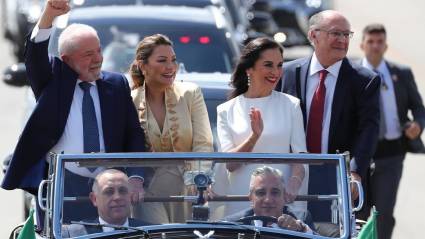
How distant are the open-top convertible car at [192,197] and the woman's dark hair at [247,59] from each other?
1.31m

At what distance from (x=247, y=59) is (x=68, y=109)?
1.12 meters

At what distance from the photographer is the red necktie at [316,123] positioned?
9016 millimetres

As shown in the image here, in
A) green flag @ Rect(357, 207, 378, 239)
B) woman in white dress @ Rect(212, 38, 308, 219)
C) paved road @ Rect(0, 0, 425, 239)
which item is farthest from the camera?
paved road @ Rect(0, 0, 425, 239)

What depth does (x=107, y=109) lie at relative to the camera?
848 centimetres

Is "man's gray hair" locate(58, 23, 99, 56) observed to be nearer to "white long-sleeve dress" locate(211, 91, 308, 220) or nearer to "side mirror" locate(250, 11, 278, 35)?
"white long-sleeve dress" locate(211, 91, 308, 220)

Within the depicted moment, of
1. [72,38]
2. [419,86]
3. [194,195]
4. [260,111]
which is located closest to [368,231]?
[194,195]

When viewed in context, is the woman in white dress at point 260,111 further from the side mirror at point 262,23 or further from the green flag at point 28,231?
the side mirror at point 262,23

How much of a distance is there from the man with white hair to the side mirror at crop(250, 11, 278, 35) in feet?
44.7

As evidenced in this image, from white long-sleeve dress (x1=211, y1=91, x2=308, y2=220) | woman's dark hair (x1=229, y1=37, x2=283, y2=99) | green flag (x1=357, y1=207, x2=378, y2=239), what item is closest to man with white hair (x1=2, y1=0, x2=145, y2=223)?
white long-sleeve dress (x1=211, y1=91, x2=308, y2=220)

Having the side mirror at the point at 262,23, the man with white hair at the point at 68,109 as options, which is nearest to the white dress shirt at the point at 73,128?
the man with white hair at the point at 68,109

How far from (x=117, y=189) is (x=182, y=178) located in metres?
0.32

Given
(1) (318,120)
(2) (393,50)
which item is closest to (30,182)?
(1) (318,120)

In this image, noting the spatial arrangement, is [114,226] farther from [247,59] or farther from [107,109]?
[247,59]

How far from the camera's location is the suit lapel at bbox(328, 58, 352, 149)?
905 centimetres
